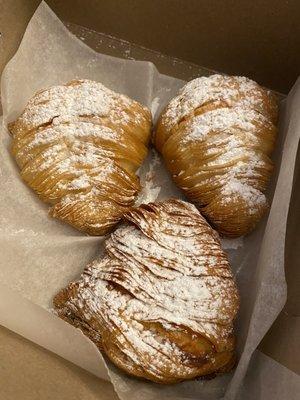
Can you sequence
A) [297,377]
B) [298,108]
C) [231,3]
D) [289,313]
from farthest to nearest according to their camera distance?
1. [231,3]
2. [298,108]
3. [289,313]
4. [297,377]

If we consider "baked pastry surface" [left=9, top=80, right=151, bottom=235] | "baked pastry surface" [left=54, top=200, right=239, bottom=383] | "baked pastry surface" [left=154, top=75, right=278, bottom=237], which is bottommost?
"baked pastry surface" [left=54, top=200, right=239, bottom=383]

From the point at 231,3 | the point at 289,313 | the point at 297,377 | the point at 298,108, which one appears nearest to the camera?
the point at 297,377

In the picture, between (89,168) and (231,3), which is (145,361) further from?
(231,3)

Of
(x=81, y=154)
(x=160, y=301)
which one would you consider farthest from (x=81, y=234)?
(x=160, y=301)

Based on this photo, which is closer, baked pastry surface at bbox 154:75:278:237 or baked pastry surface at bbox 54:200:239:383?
baked pastry surface at bbox 54:200:239:383

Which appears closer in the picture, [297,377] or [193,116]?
[297,377]

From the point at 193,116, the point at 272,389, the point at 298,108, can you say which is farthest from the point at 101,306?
the point at 298,108

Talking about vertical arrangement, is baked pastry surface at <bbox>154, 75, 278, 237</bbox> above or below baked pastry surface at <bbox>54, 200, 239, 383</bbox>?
above
